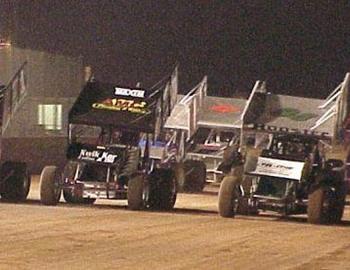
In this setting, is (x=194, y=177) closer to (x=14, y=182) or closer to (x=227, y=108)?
(x=227, y=108)

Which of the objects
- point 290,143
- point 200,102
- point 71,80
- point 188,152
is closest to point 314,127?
point 290,143

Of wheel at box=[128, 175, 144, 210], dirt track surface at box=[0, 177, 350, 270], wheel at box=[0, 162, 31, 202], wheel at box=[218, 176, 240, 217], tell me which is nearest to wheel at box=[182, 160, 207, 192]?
wheel at box=[0, 162, 31, 202]

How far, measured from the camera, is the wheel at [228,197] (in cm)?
2041

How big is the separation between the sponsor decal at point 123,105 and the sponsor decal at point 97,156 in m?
1.26

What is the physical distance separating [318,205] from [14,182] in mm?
6277

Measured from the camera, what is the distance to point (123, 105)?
2300 centimetres

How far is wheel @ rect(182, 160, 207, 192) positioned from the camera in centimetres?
3067

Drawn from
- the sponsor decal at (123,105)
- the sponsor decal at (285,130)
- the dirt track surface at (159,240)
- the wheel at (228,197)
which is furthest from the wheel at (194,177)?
the wheel at (228,197)

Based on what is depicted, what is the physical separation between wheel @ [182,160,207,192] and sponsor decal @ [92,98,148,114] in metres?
7.82

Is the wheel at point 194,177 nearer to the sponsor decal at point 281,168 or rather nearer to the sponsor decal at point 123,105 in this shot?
the sponsor decal at point 123,105

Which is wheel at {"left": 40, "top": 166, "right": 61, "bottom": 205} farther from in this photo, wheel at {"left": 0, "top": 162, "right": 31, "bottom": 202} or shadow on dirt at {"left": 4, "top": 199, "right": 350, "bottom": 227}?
wheel at {"left": 0, "top": 162, "right": 31, "bottom": 202}

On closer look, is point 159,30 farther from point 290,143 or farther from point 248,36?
point 290,143

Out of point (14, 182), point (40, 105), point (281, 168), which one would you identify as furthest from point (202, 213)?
point (40, 105)

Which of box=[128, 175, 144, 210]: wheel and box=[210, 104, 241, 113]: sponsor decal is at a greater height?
box=[210, 104, 241, 113]: sponsor decal
